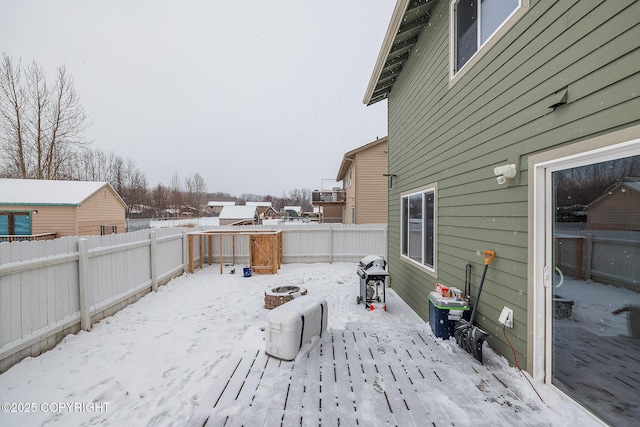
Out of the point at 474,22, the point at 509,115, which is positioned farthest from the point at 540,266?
the point at 474,22

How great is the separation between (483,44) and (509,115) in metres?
1.07

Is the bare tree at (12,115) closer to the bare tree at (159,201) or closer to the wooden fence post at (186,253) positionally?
the wooden fence post at (186,253)

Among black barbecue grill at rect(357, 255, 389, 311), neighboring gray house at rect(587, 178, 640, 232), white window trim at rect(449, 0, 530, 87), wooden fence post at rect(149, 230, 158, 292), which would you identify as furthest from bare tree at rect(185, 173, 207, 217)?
neighboring gray house at rect(587, 178, 640, 232)

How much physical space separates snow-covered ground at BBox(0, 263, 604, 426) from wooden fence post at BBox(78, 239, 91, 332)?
19cm

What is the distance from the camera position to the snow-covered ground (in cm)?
243

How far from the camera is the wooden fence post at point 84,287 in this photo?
418cm

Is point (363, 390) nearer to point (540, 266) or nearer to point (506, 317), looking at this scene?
point (506, 317)

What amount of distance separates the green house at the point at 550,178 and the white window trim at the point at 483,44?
2 cm

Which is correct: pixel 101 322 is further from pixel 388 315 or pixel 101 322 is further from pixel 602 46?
pixel 602 46

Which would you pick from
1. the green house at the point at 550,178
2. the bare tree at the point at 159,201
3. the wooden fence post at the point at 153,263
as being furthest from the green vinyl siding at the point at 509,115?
the bare tree at the point at 159,201

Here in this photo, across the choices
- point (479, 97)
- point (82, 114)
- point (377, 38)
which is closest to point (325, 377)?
point (479, 97)

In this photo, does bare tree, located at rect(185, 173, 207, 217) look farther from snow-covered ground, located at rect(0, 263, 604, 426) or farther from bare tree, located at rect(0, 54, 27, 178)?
snow-covered ground, located at rect(0, 263, 604, 426)

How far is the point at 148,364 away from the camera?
3336 mm

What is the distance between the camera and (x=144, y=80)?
123 feet
